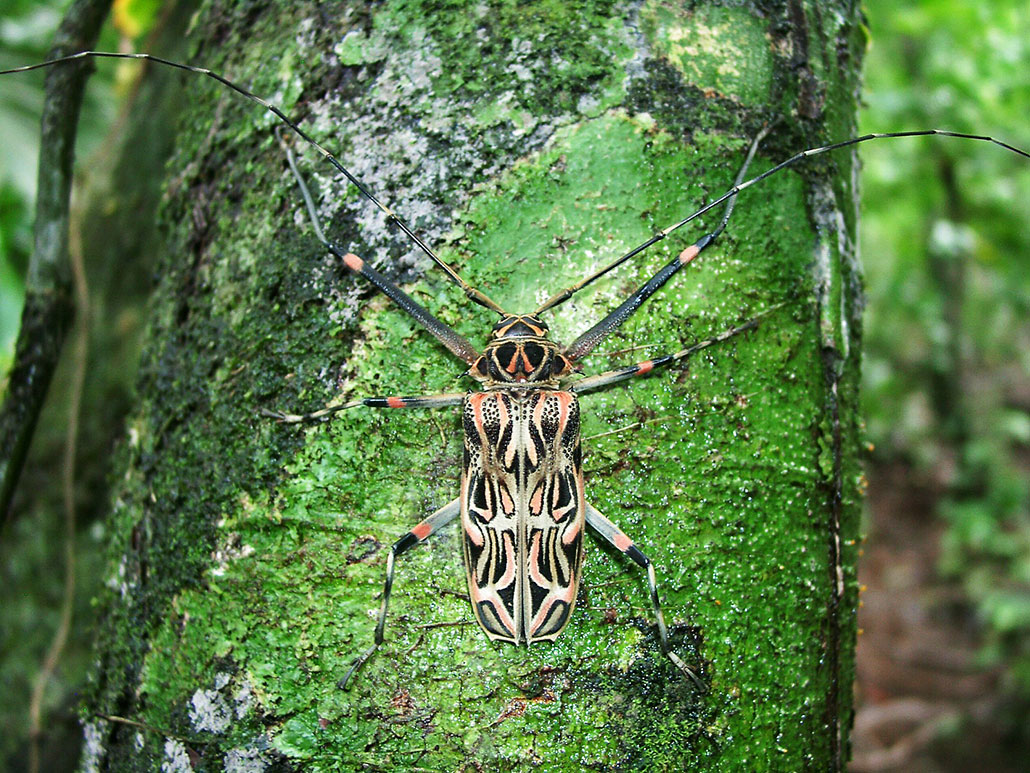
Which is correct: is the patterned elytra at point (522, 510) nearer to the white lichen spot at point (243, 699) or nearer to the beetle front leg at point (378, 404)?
the beetle front leg at point (378, 404)

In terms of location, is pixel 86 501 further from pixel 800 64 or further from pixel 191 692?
pixel 800 64

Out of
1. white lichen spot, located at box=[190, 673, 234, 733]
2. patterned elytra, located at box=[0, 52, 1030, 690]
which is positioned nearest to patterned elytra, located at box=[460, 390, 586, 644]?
patterned elytra, located at box=[0, 52, 1030, 690]

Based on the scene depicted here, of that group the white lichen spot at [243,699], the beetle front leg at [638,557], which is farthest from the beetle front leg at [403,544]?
the beetle front leg at [638,557]

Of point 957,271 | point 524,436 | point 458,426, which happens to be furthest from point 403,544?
point 957,271

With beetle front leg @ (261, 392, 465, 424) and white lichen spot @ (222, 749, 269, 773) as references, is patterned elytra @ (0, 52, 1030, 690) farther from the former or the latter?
white lichen spot @ (222, 749, 269, 773)

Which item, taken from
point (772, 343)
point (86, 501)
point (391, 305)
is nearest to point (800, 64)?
point (772, 343)

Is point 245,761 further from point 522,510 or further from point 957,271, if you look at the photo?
point 957,271

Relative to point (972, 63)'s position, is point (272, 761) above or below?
below

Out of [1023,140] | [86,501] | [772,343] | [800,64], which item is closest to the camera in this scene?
[772,343]
